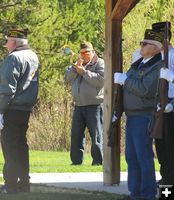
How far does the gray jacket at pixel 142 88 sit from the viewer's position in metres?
6.34

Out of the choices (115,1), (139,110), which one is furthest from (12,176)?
(115,1)

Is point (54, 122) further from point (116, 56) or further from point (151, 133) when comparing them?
point (151, 133)

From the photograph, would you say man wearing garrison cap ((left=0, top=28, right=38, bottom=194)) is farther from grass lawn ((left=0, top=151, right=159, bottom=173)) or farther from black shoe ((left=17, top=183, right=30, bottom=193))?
grass lawn ((left=0, top=151, right=159, bottom=173))

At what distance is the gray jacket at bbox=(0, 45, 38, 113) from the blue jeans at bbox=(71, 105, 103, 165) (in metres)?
3.06

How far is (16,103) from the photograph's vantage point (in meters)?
7.15

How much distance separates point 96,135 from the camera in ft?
34.4

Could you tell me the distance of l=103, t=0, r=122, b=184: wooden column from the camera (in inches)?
317

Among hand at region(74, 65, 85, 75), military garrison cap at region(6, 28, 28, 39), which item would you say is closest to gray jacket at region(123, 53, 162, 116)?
military garrison cap at region(6, 28, 28, 39)

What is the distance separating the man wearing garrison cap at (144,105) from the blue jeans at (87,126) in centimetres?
375

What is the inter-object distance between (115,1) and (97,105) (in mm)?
2669

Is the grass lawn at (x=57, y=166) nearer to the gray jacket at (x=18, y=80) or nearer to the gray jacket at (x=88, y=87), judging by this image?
the gray jacket at (x=88, y=87)

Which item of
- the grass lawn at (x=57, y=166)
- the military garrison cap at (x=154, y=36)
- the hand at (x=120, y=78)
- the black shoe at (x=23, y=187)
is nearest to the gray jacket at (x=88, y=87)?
the grass lawn at (x=57, y=166)

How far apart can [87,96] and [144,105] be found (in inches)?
151

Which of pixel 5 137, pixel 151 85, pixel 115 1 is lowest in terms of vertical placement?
pixel 5 137
